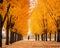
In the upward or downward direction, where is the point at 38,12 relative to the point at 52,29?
upward

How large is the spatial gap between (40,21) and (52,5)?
15174mm

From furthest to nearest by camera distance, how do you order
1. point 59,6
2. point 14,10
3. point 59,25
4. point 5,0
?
point 59,25 < point 59,6 < point 14,10 < point 5,0

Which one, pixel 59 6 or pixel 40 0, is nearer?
pixel 59 6

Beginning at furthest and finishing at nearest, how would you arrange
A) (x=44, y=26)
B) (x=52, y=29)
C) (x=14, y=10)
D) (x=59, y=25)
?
(x=44, y=26), (x=52, y=29), (x=59, y=25), (x=14, y=10)

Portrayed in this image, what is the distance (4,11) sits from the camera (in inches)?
791

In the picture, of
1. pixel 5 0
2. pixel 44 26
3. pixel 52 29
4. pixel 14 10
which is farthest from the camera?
pixel 44 26

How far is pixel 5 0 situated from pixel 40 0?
735 inches

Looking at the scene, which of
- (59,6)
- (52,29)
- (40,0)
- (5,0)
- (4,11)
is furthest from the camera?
(52,29)

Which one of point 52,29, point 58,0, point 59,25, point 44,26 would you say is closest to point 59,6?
point 58,0

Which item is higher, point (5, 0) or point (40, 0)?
point (40, 0)

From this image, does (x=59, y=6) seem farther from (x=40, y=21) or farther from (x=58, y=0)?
(x=40, y=21)

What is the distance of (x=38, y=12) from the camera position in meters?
44.2

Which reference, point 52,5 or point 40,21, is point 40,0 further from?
point 40,21

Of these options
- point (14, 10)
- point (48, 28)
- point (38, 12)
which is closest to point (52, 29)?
point (48, 28)
